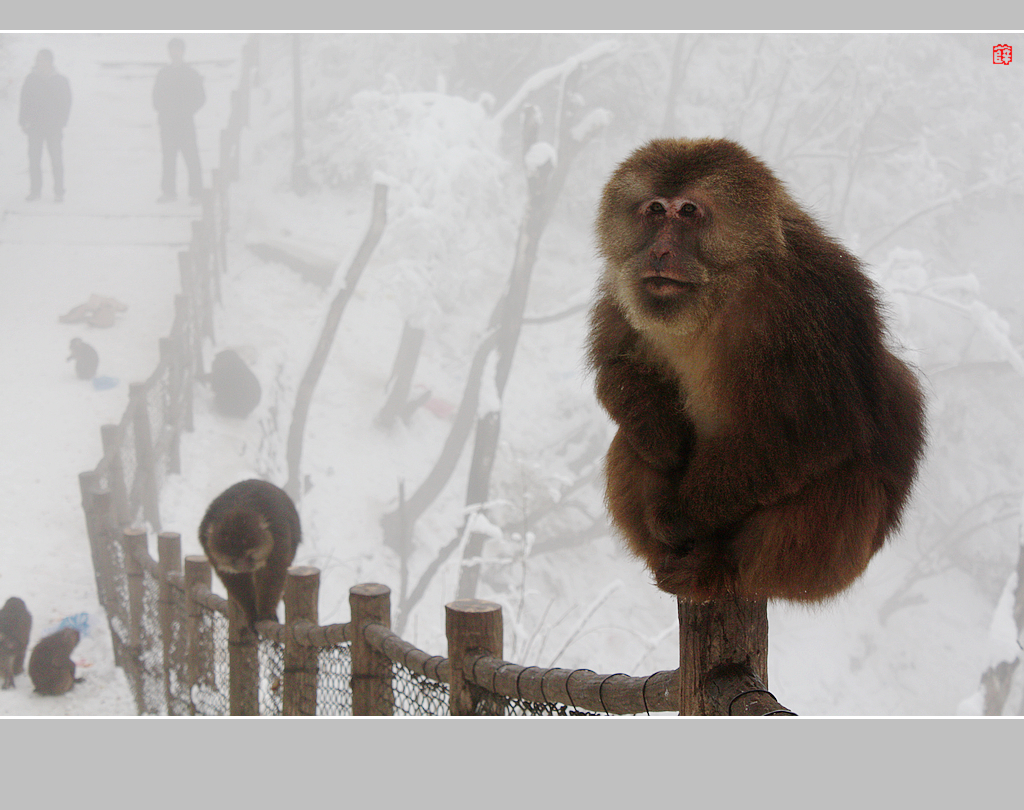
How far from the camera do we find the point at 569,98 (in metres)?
8.41

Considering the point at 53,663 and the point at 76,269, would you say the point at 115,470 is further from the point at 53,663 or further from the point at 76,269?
the point at 76,269

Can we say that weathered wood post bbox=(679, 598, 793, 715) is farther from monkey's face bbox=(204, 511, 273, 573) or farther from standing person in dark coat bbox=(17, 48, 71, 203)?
standing person in dark coat bbox=(17, 48, 71, 203)

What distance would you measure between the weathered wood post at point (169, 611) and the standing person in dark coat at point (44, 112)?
490cm

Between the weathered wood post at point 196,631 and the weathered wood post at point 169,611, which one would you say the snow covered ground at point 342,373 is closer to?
the weathered wood post at point 169,611

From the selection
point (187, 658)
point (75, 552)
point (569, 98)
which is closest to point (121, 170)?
point (75, 552)

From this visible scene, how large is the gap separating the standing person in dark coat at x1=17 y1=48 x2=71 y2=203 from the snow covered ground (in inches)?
8.1

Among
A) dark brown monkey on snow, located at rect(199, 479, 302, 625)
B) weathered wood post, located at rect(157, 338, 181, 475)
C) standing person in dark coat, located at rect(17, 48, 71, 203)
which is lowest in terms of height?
dark brown monkey on snow, located at rect(199, 479, 302, 625)

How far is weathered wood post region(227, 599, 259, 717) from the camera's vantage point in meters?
2.99

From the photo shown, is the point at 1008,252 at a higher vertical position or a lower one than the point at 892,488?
higher

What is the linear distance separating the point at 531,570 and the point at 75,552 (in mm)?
5071

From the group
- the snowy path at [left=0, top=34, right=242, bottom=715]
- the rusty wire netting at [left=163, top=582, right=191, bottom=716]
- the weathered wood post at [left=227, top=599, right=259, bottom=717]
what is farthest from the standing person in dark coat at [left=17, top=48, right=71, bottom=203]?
the weathered wood post at [left=227, top=599, right=259, bottom=717]

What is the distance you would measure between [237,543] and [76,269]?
5.25 meters

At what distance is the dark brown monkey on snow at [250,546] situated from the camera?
3.12 metres

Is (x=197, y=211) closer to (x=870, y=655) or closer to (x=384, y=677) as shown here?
(x=384, y=677)
